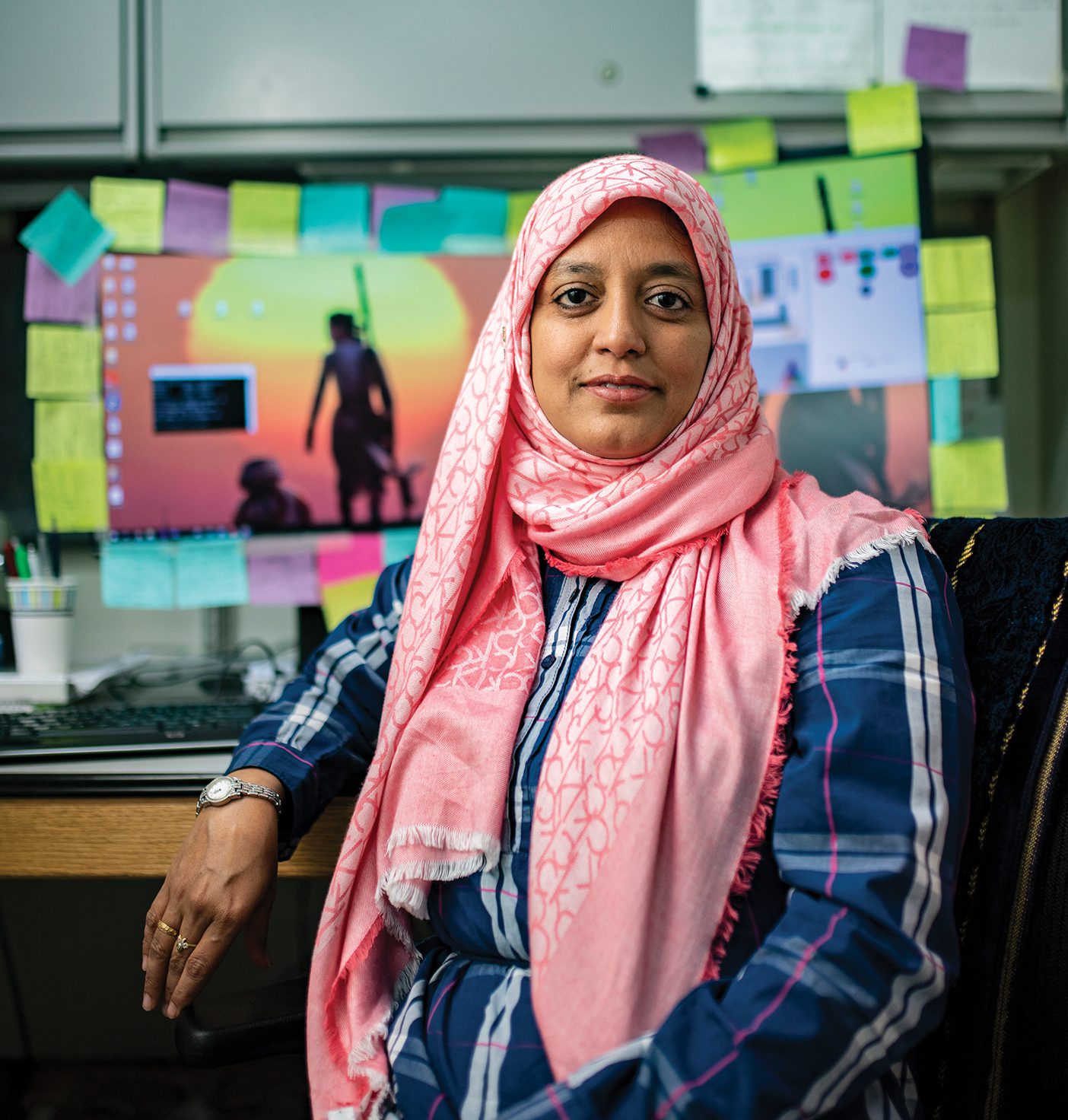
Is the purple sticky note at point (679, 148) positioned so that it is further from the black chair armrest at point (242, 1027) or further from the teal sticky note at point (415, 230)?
the black chair armrest at point (242, 1027)

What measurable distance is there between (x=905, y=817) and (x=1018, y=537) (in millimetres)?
315

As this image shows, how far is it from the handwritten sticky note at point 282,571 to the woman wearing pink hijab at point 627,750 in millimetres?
463

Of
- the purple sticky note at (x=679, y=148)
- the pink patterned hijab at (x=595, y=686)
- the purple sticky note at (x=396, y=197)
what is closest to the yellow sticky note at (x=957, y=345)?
the purple sticky note at (x=679, y=148)

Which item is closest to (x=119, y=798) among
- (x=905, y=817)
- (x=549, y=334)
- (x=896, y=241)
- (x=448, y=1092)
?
(x=448, y=1092)

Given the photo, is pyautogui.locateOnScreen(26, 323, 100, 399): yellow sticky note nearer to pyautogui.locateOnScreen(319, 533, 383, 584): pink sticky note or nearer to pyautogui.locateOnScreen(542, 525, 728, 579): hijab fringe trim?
pyautogui.locateOnScreen(319, 533, 383, 584): pink sticky note

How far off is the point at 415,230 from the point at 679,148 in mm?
441

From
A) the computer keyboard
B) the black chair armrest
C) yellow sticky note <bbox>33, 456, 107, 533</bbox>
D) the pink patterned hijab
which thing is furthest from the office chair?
yellow sticky note <bbox>33, 456, 107, 533</bbox>

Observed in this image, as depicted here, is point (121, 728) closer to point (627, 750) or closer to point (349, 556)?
point (349, 556)

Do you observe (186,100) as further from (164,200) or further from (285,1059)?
(285,1059)

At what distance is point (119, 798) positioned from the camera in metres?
0.97

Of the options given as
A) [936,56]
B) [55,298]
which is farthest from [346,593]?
[936,56]

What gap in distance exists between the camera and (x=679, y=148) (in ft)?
4.47

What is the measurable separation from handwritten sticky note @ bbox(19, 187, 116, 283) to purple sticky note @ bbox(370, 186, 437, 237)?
0.43 meters

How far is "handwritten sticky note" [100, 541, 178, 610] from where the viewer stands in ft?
4.82
